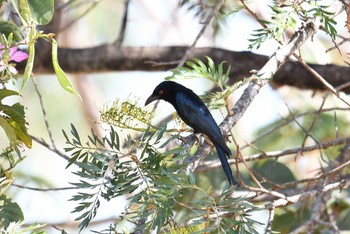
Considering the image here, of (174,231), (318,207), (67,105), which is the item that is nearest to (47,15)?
(174,231)

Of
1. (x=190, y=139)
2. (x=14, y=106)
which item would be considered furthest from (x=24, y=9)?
(x=190, y=139)

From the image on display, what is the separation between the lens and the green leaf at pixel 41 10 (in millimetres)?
2240

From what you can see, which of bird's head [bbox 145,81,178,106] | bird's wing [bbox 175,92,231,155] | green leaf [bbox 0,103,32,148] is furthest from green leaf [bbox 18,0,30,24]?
bird's head [bbox 145,81,178,106]

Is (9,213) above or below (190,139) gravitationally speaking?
below

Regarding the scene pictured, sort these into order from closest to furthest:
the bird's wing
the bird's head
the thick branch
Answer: the bird's wing → the bird's head → the thick branch

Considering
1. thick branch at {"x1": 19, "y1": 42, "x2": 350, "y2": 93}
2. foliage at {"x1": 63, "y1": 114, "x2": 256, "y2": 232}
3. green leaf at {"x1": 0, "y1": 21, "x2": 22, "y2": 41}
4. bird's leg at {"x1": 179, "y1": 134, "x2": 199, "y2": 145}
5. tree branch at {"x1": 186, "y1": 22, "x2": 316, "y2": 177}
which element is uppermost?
thick branch at {"x1": 19, "y1": 42, "x2": 350, "y2": 93}

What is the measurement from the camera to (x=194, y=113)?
3471mm

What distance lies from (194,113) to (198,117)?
0.32ft

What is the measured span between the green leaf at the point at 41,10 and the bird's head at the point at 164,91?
1.64m

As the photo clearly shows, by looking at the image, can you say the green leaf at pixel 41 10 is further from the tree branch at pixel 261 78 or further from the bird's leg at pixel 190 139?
the bird's leg at pixel 190 139

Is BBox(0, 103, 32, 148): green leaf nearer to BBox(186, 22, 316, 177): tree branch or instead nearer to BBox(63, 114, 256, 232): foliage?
BBox(63, 114, 256, 232): foliage

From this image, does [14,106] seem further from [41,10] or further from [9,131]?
[41,10]

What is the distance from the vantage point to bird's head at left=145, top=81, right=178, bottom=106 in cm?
388

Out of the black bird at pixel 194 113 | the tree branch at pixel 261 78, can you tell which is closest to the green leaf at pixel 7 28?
the tree branch at pixel 261 78
